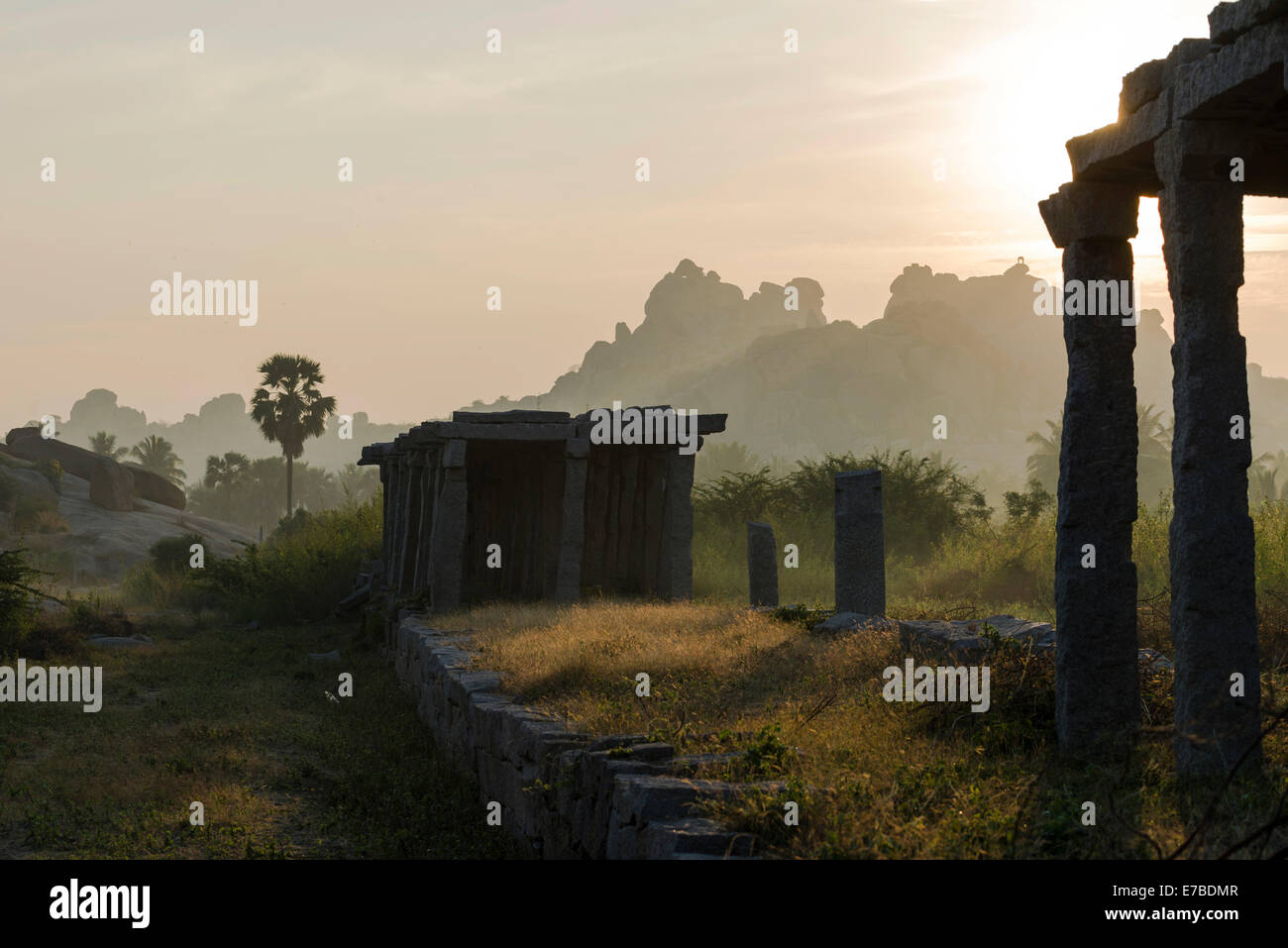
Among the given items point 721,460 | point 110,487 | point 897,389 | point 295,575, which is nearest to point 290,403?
point 110,487

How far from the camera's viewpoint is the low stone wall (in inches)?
226

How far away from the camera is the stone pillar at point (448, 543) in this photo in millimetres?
17469

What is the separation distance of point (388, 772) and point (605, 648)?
222cm

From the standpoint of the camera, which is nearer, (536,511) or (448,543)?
(448,543)

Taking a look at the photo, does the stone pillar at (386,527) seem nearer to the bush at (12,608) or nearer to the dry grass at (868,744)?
the bush at (12,608)

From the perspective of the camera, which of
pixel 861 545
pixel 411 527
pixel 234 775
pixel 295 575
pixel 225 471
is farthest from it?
pixel 225 471

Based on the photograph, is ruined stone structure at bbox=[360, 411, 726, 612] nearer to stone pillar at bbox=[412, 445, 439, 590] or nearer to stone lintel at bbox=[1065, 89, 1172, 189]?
stone pillar at bbox=[412, 445, 439, 590]

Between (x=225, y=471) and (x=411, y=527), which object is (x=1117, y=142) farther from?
(x=225, y=471)

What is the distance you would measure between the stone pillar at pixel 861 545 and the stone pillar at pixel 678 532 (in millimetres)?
4034

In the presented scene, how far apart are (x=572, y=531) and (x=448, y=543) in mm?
1809

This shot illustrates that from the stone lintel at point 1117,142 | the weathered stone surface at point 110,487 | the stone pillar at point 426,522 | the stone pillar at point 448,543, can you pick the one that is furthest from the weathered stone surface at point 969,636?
the weathered stone surface at point 110,487

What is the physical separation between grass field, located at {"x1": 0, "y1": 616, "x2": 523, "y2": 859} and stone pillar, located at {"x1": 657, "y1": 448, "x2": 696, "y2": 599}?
4.39 m

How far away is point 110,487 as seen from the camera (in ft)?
149
